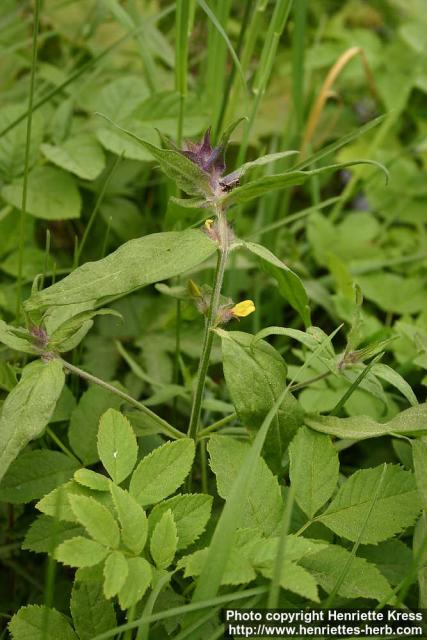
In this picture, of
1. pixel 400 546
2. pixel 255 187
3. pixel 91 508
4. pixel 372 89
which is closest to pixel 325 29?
pixel 372 89

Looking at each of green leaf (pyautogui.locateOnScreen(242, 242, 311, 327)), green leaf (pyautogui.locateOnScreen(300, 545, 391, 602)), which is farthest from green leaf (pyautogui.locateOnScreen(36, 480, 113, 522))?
green leaf (pyautogui.locateOnScreen(242, 242, 311, 327))

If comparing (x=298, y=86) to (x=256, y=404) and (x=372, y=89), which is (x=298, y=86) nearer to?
(x=372, y=89)

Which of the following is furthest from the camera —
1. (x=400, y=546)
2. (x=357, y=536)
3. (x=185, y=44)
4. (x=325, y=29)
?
(x=325, y=29)

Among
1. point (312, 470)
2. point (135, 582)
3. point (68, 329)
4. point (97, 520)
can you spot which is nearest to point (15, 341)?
point (68, 329)

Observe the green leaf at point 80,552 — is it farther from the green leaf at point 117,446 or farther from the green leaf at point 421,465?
the green leaf at point 421,465

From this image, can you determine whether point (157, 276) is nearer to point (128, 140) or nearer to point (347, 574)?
point (347, 574)

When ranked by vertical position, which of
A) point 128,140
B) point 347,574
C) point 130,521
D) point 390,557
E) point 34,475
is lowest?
point 390,557

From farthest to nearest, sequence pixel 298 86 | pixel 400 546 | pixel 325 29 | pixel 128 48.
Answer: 1. pixel 325 29
2. pixel 128 48
3. pixel 298 86
4. pixel 400 546
